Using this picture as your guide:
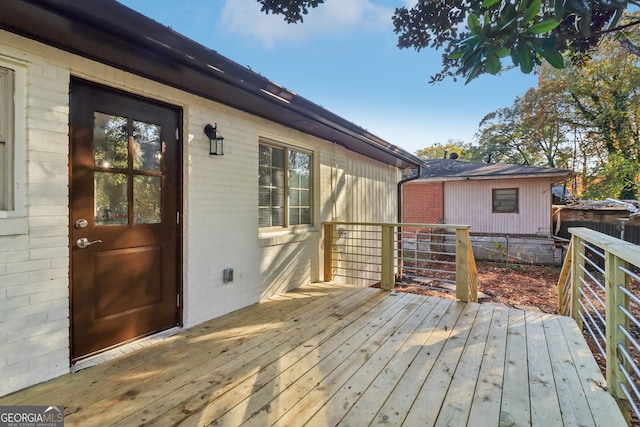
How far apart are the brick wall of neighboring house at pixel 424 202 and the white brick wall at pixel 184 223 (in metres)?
8.11

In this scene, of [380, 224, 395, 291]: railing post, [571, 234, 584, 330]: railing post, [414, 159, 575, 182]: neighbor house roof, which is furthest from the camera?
[414, 159, 575, 182]: neighbor house roof

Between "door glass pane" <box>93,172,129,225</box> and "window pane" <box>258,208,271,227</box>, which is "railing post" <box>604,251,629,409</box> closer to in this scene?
"window pane" <box>258,208,271,227</box>

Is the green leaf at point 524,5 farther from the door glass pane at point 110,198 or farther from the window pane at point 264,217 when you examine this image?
the window pane at point 264,217

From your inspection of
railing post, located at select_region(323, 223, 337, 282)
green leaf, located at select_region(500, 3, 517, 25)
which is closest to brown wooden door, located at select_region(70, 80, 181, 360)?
railing post, located at select_region(323, 223, 337, 282)

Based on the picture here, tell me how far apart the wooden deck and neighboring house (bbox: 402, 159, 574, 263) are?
846cm

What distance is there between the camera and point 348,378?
2078 mm

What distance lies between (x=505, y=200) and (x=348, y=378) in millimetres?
11425

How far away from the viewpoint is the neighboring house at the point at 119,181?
1.89 meters

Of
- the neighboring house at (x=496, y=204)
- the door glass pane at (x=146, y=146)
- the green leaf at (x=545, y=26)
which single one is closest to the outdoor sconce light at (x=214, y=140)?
the door glass pane at (x=146, y=146)

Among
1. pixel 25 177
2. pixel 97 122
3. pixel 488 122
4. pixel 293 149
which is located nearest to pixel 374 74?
pixel 293 149

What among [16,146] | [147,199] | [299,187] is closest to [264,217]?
[299,187]

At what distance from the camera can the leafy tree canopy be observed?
144cm

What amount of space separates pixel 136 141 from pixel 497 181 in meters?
11.9

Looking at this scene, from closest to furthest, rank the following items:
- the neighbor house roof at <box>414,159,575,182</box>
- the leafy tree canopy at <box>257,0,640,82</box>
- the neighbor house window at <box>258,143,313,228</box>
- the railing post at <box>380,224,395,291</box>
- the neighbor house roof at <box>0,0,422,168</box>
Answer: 1. the leafy tree canopy at <box>257,0,640,82</box>
2. the neighbor house roof at <box>0,0,422,168</box>
3. the neighbor house window at <box>258,143,313,228</box>
4. the railing post at <box>380,224,395,291</box>
5. the neighbor house roof at <box>414,159,575,182</box>
